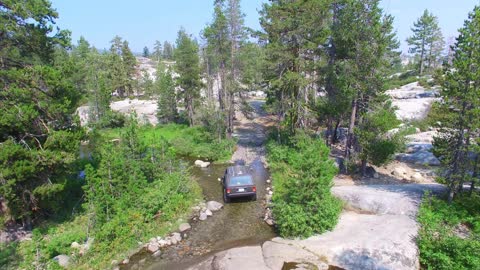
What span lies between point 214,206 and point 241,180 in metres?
2.27

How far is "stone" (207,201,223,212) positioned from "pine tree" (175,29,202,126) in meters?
25.3

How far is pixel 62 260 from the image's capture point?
12266 mm

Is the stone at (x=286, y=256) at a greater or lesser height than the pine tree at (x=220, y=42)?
lesser

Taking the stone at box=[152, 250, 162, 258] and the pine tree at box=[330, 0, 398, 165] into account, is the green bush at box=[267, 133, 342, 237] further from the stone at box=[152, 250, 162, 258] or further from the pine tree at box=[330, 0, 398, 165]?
the pine tree at box=[330, 0, 398, 165]

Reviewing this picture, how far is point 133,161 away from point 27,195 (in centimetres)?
523

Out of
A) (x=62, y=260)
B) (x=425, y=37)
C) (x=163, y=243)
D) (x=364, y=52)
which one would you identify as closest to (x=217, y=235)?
(x=163, y=243)

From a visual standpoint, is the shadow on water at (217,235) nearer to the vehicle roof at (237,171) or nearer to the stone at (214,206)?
the stone at (214,206)

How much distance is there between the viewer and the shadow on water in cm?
1274

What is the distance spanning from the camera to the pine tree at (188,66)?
38.3 metres

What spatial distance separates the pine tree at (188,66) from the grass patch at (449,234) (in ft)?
105

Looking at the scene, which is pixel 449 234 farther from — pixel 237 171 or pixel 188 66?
pixel 188 66

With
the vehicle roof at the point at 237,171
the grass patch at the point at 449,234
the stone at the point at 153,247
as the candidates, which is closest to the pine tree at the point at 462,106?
the grass patch at the point at 449,234

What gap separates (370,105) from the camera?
2088 cm

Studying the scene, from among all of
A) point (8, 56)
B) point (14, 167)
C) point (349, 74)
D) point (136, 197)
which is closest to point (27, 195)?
point (14, 167)
